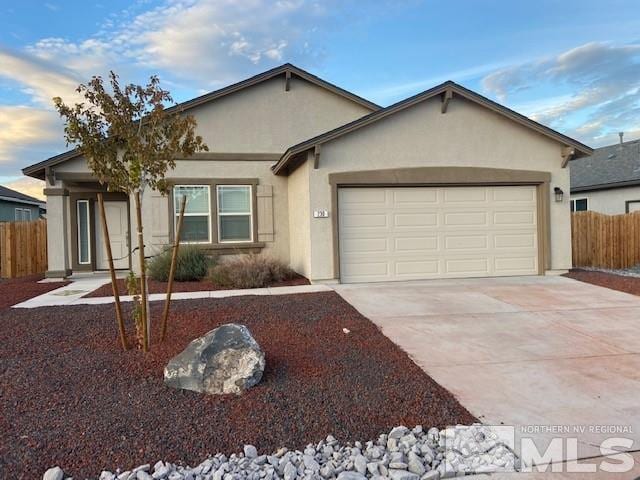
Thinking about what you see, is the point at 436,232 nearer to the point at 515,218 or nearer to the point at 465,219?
the point at 465,219

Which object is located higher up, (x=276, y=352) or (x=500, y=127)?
(x=500, y=127)

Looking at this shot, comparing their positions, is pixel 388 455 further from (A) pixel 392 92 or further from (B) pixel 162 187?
(A) pixel 392 92

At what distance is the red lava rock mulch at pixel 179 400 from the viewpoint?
3.46 m

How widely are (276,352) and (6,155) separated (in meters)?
26.9

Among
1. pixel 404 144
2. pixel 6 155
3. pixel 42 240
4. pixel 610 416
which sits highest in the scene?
pixel 6 155

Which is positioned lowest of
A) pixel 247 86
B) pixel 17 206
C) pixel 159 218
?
pixel 159 218

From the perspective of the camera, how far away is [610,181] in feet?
67.2

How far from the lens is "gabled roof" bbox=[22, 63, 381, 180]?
41.6 ft

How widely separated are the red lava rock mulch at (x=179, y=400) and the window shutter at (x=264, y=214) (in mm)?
6970

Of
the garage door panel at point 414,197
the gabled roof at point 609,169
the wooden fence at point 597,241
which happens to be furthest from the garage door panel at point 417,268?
the gabled roof at point 609,169

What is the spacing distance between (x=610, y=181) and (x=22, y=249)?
934 inches

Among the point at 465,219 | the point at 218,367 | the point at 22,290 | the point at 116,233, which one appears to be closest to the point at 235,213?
the point at 116,233

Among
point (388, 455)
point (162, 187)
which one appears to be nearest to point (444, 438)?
point (388, 455)

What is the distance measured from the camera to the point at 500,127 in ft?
38.2
